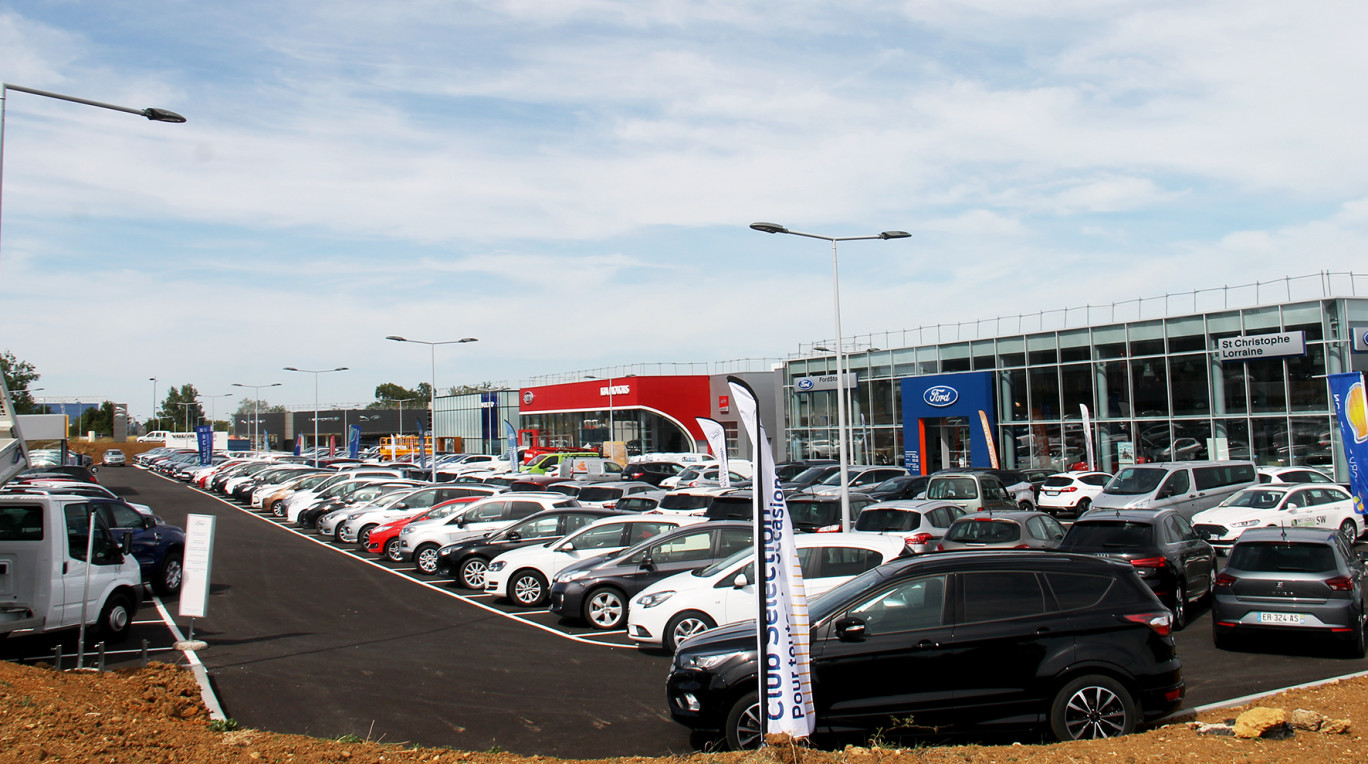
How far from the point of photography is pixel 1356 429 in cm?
1931

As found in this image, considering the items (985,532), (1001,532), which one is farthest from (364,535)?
(1001,532)

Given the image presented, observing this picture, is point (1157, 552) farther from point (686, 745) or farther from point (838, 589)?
point (686, 745)

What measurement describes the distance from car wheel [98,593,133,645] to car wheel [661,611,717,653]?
7111 mm

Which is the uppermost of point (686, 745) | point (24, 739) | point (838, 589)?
point (838, 589)

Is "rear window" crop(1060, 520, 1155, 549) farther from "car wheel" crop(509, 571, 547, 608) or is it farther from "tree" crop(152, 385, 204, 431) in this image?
"tree" crop(152, 385, 204, 431)

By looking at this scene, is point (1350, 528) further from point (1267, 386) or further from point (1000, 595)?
point (1000, 595)

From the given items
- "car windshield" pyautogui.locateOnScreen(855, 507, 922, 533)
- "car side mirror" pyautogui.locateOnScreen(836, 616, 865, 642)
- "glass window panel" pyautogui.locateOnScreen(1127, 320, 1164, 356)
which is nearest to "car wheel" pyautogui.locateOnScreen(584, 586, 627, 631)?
"car windshield" pyautogui.locateOnScreen(855, 507, 922, 533)

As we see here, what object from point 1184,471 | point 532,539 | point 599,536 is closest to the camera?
point 599,536

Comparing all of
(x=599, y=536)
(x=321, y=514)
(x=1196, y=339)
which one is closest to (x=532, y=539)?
(x=599, y=536)

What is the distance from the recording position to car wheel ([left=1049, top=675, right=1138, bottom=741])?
283 inches

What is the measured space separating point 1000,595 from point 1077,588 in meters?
0.64

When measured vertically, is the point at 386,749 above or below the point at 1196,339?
below

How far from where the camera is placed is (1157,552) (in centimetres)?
1259

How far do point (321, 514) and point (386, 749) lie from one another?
24.8m
